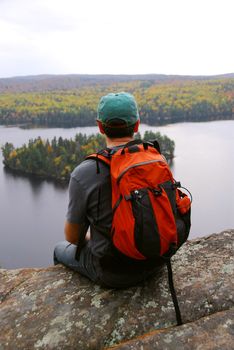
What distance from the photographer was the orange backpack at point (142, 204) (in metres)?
2.69

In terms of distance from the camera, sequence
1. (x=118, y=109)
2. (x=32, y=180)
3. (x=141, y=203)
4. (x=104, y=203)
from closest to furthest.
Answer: (x=141, y=203)
(x=118, y=109)
(x=104, y=203)
(x=32, y=180)

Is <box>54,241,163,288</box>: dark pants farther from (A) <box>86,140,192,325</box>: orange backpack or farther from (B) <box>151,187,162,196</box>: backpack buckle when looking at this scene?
(B) <box>151,187,162,196</box>: backpack buckle

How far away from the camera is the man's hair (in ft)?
9.56

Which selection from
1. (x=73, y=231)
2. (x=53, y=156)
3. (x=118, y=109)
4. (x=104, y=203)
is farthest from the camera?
(x=53, y=156)

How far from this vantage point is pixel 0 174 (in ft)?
201

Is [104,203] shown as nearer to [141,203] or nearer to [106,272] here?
[141,203]

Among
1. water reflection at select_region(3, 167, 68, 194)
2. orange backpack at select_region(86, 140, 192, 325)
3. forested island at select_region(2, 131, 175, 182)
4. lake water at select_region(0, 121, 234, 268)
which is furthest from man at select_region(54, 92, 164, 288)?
forested island at select_region(2, 131, 175, 182)

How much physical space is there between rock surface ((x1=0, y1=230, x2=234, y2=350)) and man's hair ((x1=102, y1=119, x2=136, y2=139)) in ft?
4.35

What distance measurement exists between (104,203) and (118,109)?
737 mm

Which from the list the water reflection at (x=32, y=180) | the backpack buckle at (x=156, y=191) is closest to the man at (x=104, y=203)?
the backpack buckle at (x=156, y=191)

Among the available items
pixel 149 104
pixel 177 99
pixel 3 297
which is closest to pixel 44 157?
pixel 3 297

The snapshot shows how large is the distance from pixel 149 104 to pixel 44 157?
2767 inches

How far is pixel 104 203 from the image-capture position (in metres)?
2.99

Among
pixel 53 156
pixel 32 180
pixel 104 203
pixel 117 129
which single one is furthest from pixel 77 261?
pixel 53 156
